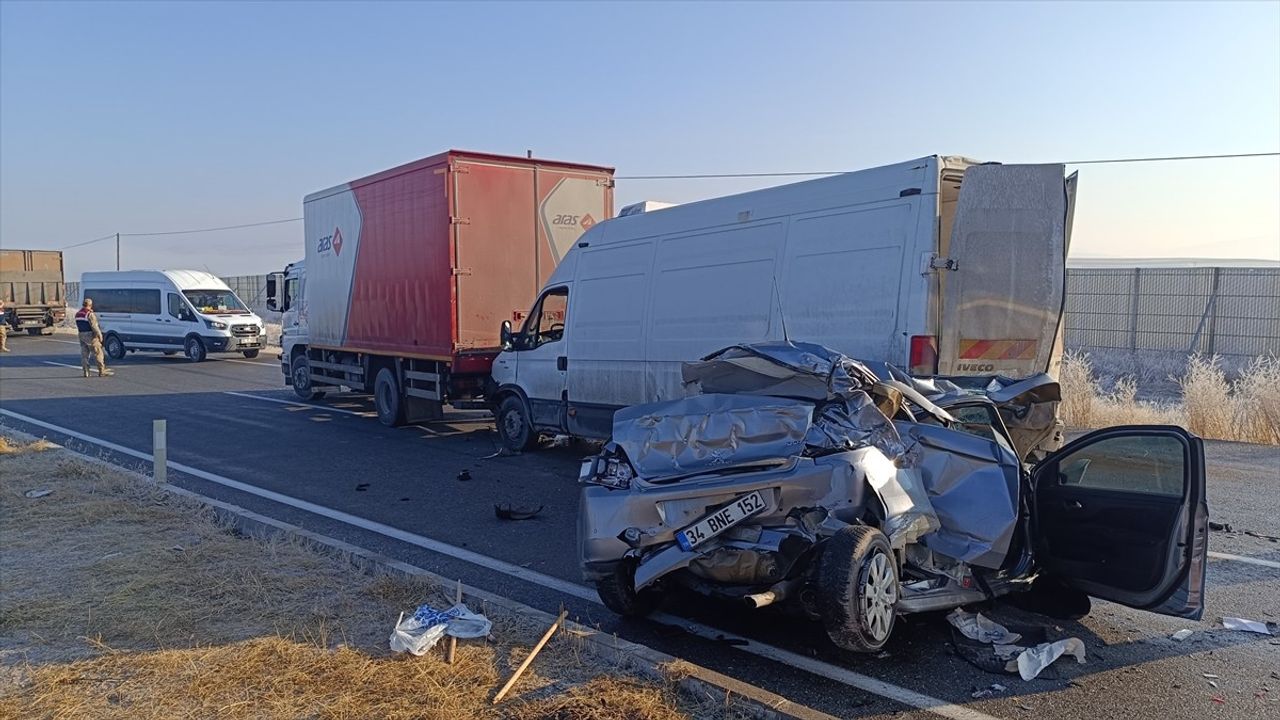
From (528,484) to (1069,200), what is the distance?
5863 millimetres

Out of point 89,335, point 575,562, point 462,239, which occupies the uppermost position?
point 462,239

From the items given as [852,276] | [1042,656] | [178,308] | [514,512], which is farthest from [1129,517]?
[178,308]

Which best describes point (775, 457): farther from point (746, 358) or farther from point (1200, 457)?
point (1200, 457)

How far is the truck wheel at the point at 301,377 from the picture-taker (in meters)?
17.2

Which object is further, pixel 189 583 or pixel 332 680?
pixel 189 583

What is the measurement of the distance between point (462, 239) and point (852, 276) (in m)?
6.37

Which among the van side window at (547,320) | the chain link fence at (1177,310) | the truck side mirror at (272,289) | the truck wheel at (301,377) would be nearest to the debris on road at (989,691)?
the van side window at (547,320)

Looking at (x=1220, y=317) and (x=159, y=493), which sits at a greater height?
(x=1220, y=317)

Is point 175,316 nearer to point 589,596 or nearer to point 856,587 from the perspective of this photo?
point 589,596

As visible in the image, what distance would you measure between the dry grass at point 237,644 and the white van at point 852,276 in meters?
4.17

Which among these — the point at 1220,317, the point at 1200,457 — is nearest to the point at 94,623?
the point at 1200,457

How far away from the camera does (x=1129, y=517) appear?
4801 millimetres

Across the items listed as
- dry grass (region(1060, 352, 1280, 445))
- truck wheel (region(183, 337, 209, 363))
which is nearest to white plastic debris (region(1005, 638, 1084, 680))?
dry grass (region(1060, 352, 1280, 445))

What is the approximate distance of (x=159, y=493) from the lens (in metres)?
8.29
